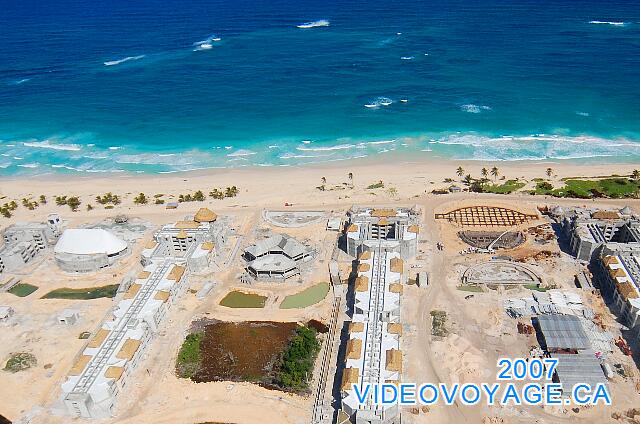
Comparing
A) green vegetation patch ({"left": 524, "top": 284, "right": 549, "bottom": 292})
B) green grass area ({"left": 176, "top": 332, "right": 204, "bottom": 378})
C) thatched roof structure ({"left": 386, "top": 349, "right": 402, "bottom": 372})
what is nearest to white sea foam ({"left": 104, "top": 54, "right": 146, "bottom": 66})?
green grass area ({"left": 176, "top": 332, "right": 204, "bottom": 378})

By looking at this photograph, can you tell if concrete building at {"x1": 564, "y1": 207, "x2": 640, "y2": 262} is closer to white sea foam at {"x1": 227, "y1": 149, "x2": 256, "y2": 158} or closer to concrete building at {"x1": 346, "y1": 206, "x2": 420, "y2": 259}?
concrete building at {"x1": 346, "y1": 206, "x2": 420, "y2": 259}

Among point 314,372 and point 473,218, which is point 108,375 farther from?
point 473,218

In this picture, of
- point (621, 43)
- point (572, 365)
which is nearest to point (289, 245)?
point (572, 365)

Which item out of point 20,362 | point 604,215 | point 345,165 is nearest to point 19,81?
point 345,165

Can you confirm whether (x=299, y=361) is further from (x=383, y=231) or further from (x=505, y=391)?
(x=383, y=231)

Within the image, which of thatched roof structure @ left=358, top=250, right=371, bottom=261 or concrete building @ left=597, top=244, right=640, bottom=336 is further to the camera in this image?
thatched roof structure @ left=358, top=250, right=371, bottom=261

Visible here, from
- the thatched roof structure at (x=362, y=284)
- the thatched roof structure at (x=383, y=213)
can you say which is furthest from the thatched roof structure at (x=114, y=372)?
the thatched roof structure at (x=383, y=213)
